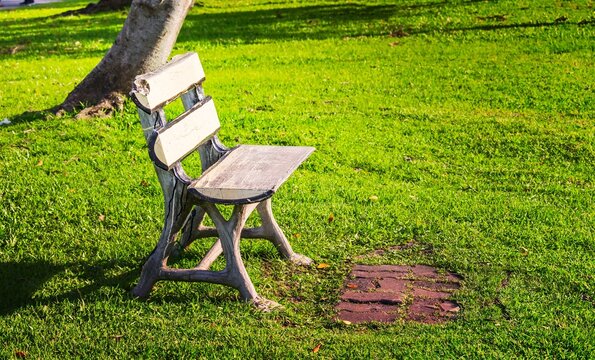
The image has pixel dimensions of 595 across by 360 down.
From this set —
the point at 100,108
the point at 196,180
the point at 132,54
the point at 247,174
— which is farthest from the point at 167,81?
the point at 100,108

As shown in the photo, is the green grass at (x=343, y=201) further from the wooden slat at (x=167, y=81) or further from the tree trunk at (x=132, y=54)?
the wooden slat at (x=167, y=81)

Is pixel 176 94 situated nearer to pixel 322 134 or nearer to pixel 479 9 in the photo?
pixel 322 134

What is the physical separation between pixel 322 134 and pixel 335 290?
3933mm

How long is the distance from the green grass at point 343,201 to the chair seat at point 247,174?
698 mm

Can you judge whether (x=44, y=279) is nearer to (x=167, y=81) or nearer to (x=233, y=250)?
(x=233, y=250)

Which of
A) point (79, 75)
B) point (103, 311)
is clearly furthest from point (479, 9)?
point (103, 311)

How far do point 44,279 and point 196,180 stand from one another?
1280 mm

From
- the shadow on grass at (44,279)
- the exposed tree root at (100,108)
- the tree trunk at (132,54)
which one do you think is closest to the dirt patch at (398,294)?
the shadow on grass at (44,279)

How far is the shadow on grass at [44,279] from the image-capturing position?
17.7 feet

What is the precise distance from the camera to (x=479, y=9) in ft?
56.7

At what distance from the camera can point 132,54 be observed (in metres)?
9.38

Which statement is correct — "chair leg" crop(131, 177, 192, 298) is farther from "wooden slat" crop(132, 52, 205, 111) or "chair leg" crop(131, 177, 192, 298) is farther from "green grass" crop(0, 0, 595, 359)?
"wooden slat" crop(132, 52, 205, 111)

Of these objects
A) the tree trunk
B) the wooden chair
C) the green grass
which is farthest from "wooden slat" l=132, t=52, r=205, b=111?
the tree trunk

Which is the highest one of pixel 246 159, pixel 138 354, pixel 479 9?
pixel 246 159
